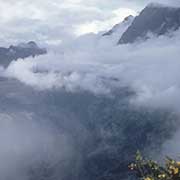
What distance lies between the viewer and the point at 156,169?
3086 inches

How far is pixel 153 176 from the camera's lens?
7875cm

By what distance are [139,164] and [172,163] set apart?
5842 mm

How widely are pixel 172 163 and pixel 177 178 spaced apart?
2128 mm

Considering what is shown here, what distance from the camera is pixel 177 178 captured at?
240 feet

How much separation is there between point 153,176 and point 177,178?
617 cm

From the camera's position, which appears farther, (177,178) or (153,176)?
(153,176)

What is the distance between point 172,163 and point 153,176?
5920mm

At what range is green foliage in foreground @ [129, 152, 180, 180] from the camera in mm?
73438

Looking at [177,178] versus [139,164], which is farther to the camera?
[139,164]

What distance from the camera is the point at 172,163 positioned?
73.8 metres

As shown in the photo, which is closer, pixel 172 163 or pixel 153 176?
pixel 172 163

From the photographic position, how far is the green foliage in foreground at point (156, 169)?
7344cm

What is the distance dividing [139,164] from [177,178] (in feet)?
22.2
